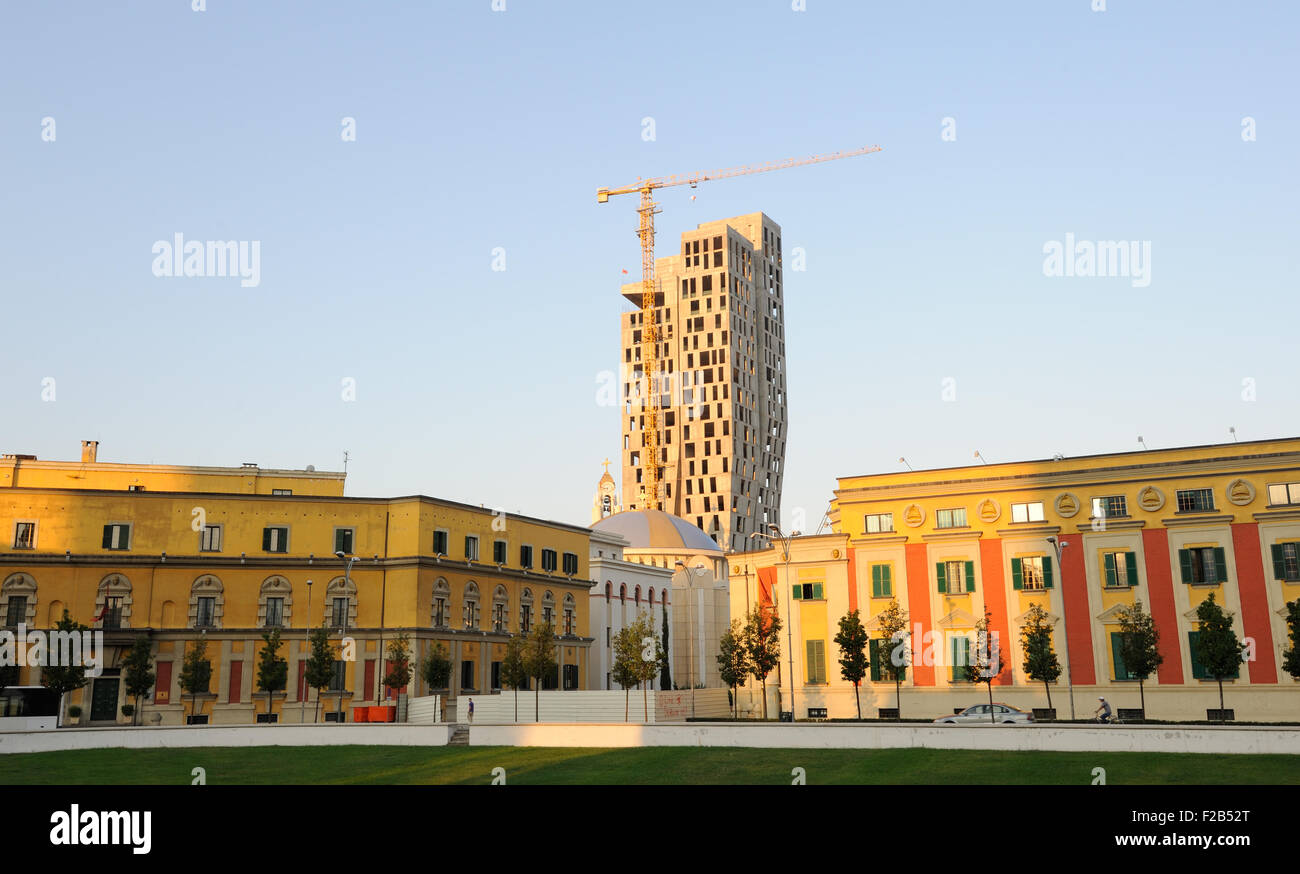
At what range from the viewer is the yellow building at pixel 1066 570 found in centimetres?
Result: 5741

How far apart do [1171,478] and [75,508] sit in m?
65.1

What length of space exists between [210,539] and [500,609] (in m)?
20.4

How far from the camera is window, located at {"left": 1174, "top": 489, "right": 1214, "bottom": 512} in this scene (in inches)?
2341

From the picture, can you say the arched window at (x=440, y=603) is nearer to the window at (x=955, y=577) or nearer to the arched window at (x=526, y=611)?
the arched window at (x=526, y=611)

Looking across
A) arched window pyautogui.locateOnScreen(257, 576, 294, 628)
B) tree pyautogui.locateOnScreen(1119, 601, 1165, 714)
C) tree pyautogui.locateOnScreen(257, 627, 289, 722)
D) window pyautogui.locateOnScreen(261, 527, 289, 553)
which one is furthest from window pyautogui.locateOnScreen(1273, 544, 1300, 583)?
window pyautogui.locateOnScreen(261, 527, 289, 553)

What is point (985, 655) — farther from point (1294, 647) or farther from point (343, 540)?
point (343, 540)

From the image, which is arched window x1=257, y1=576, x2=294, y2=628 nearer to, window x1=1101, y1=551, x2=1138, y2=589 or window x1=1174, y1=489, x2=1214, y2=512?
window x1=1101, y1=551, x2=1138, y2=589

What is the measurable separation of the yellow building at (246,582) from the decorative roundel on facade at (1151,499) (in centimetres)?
4290

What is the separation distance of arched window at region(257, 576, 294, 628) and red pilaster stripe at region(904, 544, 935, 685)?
3897 cm

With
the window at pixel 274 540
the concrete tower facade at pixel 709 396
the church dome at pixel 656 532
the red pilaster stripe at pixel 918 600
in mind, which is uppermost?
the concrete tower facade at pixel 709 396

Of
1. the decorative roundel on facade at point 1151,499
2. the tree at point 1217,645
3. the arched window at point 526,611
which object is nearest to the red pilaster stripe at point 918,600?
the decorative roundel on facade at point 1151,499

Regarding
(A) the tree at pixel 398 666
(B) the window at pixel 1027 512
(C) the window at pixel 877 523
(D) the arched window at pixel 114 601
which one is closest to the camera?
(B) the window at pixel 1027 512
